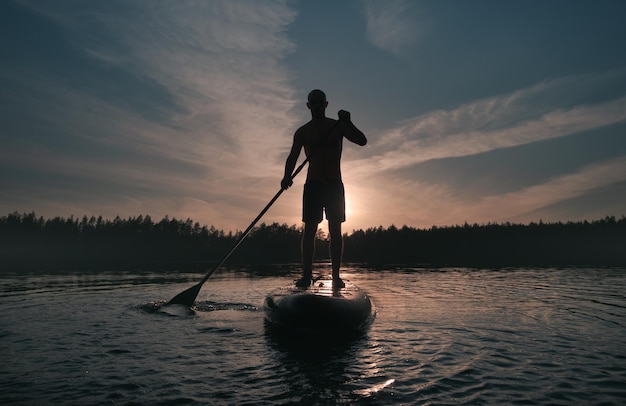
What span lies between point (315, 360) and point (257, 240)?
140m

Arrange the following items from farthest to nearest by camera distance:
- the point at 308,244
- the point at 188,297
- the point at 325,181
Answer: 1. the point at 188,297
2. the point at 308,244
3. the point at 325,181

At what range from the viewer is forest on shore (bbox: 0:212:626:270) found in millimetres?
124438

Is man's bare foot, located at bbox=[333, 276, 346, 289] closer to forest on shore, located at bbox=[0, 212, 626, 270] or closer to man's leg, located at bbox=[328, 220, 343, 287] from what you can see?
man's leg, located at bbox=[328, 220, 343, 287]

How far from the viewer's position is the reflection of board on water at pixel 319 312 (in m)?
5.81

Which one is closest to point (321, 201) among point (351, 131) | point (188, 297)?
point (351, 131)

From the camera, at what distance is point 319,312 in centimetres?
581

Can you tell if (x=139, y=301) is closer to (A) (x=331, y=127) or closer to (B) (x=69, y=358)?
(B) (x=69, y=358)

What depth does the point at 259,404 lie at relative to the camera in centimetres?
322

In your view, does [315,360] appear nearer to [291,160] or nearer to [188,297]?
[291,160]

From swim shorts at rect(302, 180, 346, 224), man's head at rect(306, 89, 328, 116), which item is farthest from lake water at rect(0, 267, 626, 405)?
man's head at rect(306, 89, 328, 116)

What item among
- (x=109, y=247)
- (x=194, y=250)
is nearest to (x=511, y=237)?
(x=194, y=250)

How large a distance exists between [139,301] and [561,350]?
393 inches

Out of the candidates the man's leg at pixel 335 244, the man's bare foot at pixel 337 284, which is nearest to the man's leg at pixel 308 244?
the man's leg at pixel 335 244

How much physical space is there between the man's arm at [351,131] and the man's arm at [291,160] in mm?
1078
